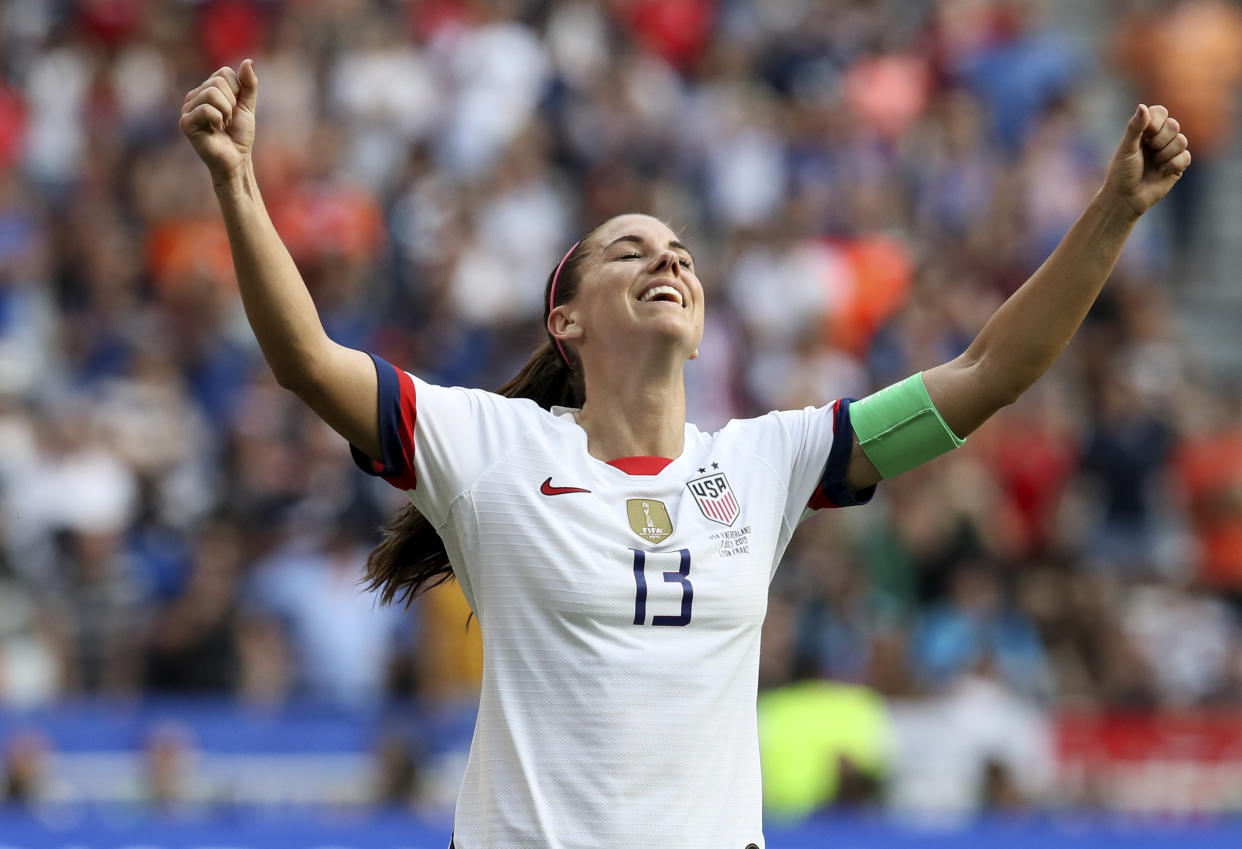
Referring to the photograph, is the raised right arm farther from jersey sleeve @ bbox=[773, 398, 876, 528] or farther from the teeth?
jersey sleeve @ bbox=[773, 398, 876, 528]

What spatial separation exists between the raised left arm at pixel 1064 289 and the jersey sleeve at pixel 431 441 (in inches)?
37.1

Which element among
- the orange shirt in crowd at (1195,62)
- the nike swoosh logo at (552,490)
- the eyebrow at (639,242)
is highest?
the orange shirt in crowd at (1195,62)

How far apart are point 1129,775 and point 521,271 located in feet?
16.4

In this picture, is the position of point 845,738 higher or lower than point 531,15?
lower

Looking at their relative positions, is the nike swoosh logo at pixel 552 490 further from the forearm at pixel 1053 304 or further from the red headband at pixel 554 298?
the forearm at pixel 1053 304

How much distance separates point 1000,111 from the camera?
14.0 meters

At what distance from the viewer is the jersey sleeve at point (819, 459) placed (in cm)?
393

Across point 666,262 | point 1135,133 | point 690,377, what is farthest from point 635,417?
point 690,377

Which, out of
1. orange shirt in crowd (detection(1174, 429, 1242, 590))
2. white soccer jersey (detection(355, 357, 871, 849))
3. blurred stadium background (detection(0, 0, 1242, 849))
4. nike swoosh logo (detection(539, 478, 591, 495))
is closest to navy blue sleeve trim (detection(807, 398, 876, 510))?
white soccer jersey (detection(355, 357, 871, 849))

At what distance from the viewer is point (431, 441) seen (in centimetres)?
370

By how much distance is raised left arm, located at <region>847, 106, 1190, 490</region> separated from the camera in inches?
148

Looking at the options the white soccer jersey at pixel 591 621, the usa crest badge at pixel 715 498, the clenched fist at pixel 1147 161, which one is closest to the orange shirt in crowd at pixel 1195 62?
the clenched fist at pixel 1147 161

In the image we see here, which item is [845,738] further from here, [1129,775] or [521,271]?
[521,271]

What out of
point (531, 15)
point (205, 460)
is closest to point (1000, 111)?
point (531, 15)
